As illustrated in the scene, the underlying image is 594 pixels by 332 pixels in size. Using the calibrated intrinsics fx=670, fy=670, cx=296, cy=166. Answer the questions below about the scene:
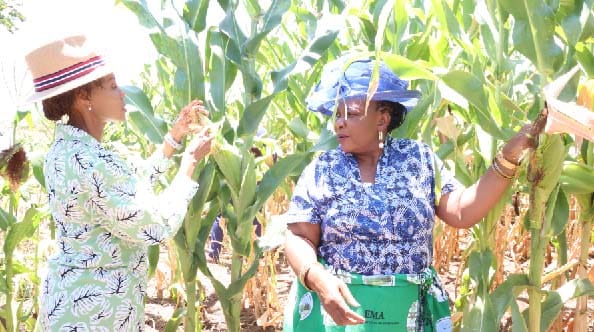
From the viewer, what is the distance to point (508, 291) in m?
1.65

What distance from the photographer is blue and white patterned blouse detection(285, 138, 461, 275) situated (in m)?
1.48

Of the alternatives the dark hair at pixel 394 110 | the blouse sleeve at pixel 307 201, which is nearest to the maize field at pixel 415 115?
the dark hair at pixel 394 110

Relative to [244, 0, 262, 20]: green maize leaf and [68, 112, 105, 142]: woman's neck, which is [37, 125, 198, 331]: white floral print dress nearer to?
[68, 112, 105, 142]: woman's neck

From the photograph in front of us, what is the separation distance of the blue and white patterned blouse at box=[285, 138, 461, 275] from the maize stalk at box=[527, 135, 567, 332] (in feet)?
0.62

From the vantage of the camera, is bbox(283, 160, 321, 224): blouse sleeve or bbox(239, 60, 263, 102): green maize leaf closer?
bbox(283, 160, 321, 224): blouse sleeve

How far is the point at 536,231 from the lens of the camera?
1.57 meters

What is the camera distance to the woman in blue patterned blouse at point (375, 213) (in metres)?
1.46

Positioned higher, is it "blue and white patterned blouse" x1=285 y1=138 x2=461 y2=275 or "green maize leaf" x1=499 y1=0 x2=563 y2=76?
"green maize leaf" x1=499 y1=0 x2=563 y2=76

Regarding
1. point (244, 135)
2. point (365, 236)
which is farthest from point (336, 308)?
point (244, 135)

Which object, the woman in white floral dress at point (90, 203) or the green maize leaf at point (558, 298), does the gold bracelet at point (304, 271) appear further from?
the green maize leaf at point (558, 298)

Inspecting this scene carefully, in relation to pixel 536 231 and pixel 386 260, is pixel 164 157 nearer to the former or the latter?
pixel 386 260

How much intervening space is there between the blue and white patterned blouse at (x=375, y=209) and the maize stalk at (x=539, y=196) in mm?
188

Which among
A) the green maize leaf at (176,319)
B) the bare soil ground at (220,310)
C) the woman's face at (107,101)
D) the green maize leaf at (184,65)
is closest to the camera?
the woman's face at (107,101)

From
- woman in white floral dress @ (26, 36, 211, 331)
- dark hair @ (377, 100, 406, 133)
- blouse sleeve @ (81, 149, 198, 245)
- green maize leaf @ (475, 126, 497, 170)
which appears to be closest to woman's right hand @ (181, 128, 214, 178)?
woman in white floral dress @ (26, 36, 211, 331)
